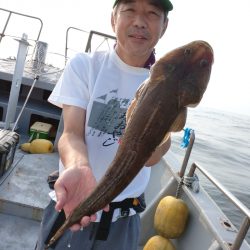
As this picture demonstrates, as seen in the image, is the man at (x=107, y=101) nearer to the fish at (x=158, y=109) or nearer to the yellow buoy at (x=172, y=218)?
the fish at (x=158, y=109)

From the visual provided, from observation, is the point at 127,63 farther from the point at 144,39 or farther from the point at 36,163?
the point at 36,163

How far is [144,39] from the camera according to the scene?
2125mm

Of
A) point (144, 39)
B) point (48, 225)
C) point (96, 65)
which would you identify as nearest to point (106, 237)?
point (48, 225)

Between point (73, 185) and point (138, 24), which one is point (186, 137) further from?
point (73, 185)

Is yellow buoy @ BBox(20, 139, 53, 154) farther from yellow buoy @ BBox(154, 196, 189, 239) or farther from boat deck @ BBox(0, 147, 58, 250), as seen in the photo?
yellow buoy @ BBox(154, 196, 189, 239)

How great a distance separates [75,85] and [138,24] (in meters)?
0.59

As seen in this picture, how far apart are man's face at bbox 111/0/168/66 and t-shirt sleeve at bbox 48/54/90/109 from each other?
33 centimetres

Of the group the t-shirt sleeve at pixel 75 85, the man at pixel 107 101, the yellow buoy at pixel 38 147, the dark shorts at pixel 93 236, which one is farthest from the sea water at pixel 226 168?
the t-shirt sleeve at pixel 75 85

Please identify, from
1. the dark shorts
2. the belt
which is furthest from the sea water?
the belt

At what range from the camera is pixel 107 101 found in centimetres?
229

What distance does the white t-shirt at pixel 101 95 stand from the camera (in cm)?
226

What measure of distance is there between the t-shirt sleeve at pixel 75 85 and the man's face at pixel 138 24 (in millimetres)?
333

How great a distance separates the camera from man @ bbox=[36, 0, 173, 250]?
213 centimetres

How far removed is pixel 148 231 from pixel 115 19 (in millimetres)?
3581
